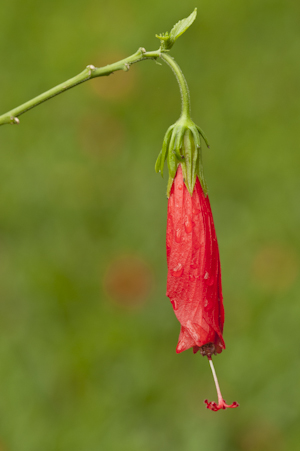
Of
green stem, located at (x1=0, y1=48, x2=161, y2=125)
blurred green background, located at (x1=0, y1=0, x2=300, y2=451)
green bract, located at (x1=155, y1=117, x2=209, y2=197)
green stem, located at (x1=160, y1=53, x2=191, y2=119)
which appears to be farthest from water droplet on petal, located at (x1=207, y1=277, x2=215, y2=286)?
blurred green background, located at (x1=0, y1=0, x2=300, y2=451)

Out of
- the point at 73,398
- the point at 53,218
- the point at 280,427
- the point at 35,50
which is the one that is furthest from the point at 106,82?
the point at 280,427

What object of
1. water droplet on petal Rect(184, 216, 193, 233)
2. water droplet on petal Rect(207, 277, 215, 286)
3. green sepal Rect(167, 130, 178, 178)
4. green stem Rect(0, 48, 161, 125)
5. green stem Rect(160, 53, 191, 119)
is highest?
green stem Rect(0, 48, 161, 125)

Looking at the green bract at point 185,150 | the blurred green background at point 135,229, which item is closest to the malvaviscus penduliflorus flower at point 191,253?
the green bract at point 185,150

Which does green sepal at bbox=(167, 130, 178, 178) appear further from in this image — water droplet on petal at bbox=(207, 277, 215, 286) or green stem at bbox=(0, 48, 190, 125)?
water droplet on petal at bbox=(207, 277, 215, 286)

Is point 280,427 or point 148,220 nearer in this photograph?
point 280,427

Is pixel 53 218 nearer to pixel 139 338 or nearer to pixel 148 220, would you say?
pixel 148 220

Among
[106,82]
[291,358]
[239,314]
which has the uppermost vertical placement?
[106,82]

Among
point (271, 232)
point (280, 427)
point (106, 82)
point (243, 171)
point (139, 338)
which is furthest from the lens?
point (106, 82)
